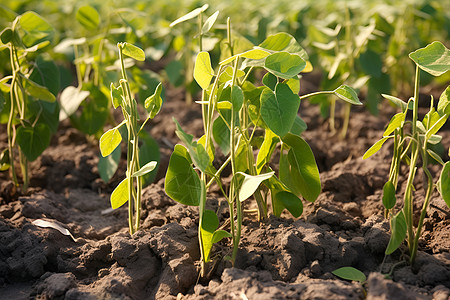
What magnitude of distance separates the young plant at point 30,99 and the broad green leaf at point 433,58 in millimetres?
1384

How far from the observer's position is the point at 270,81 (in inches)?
64.6

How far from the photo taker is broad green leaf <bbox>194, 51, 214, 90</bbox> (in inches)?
59.9

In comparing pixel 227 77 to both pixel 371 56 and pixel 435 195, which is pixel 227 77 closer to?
pixel 435 195

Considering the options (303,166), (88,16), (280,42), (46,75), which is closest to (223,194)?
(303,166)

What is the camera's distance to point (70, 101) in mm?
2344

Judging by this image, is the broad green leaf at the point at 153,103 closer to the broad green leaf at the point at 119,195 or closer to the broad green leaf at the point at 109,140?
the broad green leaf at the point at 109,140

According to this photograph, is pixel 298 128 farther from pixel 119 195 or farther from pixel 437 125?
pixel 119 195

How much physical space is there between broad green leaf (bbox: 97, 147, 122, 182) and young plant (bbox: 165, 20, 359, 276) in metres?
0.59

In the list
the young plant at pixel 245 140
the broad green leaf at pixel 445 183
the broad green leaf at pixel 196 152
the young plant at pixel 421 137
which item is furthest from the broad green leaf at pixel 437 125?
the broad green leaf at pixel 196 152

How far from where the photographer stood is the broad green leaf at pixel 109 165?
218cm

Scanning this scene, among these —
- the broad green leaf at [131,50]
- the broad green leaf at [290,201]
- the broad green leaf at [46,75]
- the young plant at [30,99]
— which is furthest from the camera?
the broad green leaf at [46,75]

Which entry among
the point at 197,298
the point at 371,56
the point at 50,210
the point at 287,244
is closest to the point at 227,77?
the point at 287,244

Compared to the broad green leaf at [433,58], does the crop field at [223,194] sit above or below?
below

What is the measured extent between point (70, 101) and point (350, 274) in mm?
1477
